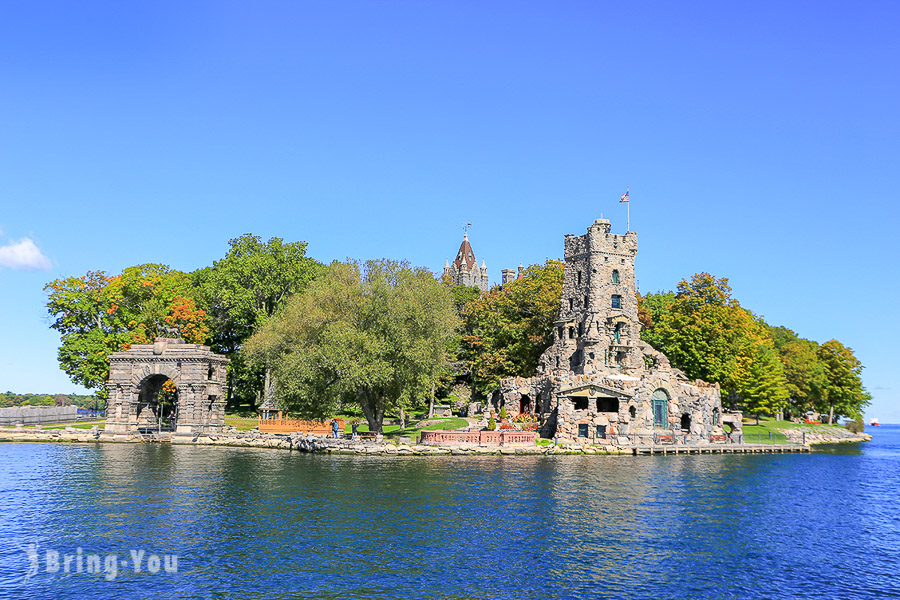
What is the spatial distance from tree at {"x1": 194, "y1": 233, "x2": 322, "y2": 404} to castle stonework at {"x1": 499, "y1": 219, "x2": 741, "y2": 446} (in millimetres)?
30374

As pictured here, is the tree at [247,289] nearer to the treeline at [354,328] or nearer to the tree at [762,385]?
the treeline at [354,328]

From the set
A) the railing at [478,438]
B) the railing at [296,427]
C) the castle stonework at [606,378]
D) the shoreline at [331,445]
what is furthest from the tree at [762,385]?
the railing at [296,427]

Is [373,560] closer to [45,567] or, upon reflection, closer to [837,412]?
[45,567]

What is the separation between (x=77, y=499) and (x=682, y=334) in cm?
6688

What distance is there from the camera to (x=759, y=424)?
95.4 meters

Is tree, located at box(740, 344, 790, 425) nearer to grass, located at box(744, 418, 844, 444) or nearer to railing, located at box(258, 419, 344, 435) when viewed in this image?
grass, located at box(744, 418, 844, 444)

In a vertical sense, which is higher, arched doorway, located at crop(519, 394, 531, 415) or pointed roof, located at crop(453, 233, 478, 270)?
pointed roof, located at crop(453, 233, 478, 270)

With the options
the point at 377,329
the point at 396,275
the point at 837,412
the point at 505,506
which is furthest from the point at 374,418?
the point at 837,412

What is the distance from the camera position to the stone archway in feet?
214

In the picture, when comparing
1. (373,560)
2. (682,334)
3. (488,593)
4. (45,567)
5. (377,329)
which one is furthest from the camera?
(682,334)

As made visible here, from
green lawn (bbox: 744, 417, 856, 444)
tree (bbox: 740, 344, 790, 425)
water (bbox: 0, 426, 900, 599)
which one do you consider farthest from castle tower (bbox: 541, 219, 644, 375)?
water (bbox: 0, 426, 900, 599)

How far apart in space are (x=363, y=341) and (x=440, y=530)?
2770 cm

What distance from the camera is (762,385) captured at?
86000 mm

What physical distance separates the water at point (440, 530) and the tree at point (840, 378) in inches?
2817
